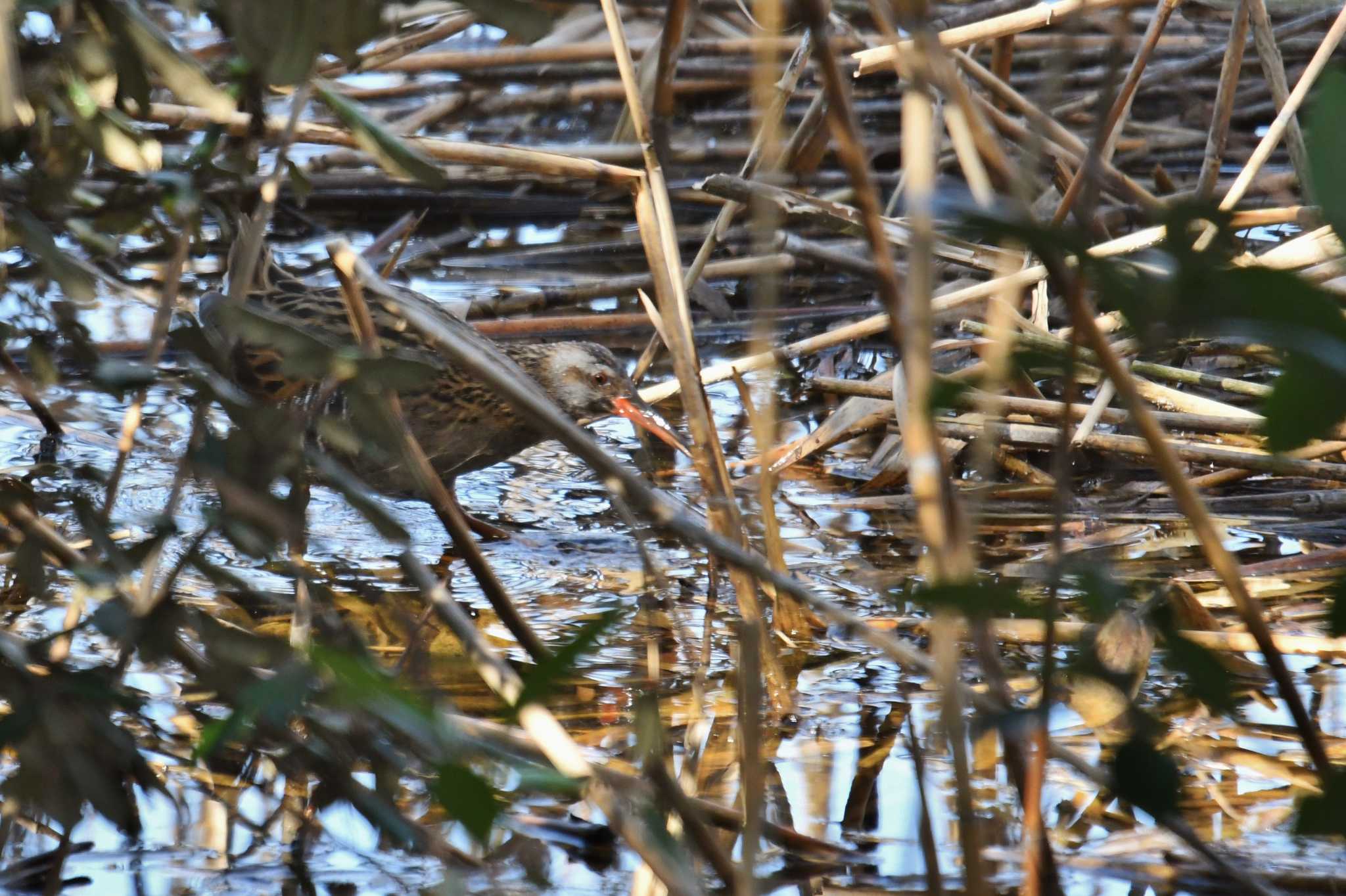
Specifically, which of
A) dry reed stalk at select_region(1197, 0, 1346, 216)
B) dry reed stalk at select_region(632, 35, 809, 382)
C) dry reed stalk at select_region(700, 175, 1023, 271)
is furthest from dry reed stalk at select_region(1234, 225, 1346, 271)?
dry reed stalk at select_region(632, 35, 809, 382)

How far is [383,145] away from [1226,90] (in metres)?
2.77

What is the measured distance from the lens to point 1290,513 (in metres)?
3.80

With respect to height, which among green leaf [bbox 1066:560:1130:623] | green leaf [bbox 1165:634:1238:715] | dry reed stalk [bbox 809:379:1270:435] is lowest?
green leaf [bbox 1165:634:1238:715]

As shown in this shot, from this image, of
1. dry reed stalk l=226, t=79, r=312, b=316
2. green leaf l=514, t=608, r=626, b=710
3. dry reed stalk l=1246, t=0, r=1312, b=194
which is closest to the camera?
green leaf l=514, t=608, r=626, b=710

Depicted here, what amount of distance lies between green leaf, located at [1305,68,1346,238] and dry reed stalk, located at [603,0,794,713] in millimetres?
1570

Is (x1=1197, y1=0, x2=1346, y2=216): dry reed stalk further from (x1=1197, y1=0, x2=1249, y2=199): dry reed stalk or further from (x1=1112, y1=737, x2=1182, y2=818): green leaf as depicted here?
(x1=1112, y1=737, x2=1182, y2=818): green leaf

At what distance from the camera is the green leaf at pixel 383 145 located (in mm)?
1831

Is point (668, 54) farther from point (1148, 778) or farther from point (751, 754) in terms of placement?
point (1148, 778)

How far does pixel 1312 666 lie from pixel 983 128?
137cm

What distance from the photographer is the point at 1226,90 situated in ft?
12.8

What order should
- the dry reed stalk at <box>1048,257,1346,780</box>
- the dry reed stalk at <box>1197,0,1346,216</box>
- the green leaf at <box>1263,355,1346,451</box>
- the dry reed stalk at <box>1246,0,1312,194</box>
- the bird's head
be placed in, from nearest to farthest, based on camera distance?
the green leaf at <box>1263,355,1346,451</box>
the dry reed stalk at <box>1048,257,1346,780</box>
the dry reed stalk at <box>1197,0,1346,216</box>
the dry reed stalk at <box>1246,0,1312,194</box>
the bird's head

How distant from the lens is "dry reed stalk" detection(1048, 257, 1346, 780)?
139 cm

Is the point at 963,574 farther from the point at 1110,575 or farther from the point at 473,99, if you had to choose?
the point at 473,99

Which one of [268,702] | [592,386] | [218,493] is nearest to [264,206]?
[218,493]
